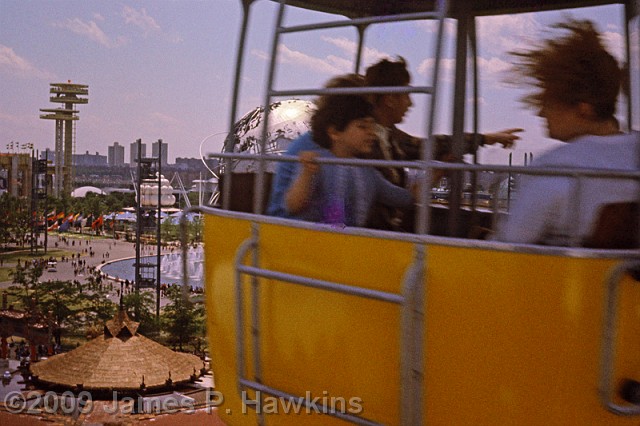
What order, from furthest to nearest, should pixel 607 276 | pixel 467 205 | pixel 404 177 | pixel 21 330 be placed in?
pixel 21 330, pixel 467 205, pixel 404 177, pixel 607 276

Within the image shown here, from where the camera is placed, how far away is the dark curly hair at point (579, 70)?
1714mm

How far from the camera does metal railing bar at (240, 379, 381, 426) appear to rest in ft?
6.07

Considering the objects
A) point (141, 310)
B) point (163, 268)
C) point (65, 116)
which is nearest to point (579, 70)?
point (141, 310)

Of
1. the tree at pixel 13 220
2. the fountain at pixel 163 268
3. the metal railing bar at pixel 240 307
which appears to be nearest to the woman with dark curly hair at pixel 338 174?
the metal railing bar at pixel 240 307

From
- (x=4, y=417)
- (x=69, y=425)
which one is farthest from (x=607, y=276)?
(x=69, y=425)

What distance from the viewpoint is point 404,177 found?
219 cm

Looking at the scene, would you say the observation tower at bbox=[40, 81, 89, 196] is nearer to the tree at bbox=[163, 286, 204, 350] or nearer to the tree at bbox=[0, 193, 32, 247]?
the tree at bbox=[0, 193, 32, 247]

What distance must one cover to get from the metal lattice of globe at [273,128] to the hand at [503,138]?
2.06ft

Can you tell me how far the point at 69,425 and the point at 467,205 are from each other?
12.0 m

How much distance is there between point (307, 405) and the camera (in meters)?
2.00

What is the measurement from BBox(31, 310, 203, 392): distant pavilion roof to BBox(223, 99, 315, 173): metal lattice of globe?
13906 mm

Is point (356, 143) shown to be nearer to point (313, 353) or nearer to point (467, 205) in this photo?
point (313, 353)

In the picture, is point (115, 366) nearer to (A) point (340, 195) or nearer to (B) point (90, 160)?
(A) point (340, 195)

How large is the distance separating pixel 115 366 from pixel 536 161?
49.7ft
